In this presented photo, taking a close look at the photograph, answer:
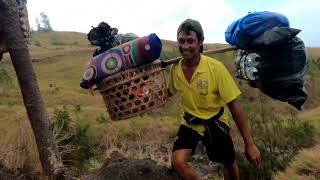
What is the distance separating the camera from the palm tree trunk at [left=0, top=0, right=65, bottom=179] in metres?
4.09

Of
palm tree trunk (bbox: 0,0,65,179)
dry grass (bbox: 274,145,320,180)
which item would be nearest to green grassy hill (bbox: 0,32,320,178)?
dry grass (bbox: 274,145,320,180)

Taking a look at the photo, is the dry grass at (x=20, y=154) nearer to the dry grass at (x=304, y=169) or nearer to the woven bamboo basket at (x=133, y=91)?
the woven bamboo basket at (x=133, y=91)

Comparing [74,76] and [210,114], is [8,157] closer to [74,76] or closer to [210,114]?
[210,114]

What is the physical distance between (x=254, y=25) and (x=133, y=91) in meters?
1.15

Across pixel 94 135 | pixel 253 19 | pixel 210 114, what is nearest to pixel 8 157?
pixel 210 114

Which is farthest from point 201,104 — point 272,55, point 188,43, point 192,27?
point 272,55

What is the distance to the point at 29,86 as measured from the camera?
420cm

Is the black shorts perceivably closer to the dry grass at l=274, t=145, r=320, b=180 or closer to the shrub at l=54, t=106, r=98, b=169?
the dry grass at l=274, t=145, r=320, b=180

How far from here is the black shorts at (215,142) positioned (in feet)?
13.9

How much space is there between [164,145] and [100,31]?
5.97 m

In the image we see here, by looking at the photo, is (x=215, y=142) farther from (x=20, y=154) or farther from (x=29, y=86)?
(x=20, y=154)

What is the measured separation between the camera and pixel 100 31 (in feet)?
14.4

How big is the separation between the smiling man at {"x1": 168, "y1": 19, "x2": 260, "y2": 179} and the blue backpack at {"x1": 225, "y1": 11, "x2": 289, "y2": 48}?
12.9 inches

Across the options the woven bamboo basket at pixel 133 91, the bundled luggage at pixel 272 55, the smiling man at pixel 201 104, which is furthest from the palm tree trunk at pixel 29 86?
the bundled luggage at pixel 272 55
